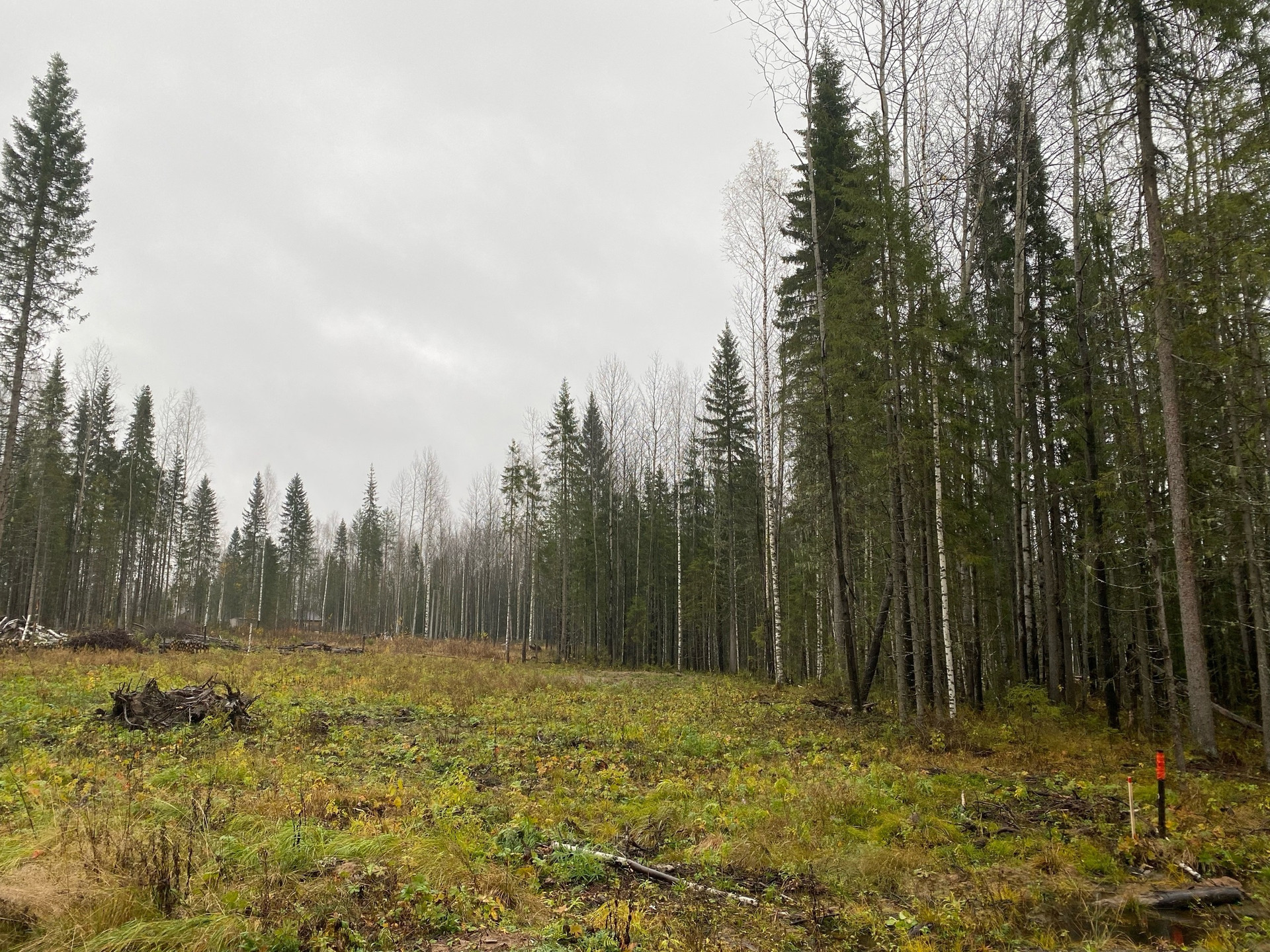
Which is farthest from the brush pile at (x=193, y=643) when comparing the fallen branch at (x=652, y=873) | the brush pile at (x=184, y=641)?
the fallen branch at (x=652, y=873)

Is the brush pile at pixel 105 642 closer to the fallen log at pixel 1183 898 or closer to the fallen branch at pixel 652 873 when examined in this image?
the fallen branch at pixel 652 873

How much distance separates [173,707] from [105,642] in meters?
14.5

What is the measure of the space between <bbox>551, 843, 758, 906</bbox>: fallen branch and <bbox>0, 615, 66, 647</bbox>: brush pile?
75.4 ft

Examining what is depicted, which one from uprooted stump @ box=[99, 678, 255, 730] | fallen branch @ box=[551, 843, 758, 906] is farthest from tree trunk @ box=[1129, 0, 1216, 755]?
uprooted stump @ box=[99, 678, 255, 730]

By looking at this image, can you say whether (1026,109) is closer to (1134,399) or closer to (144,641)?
(1134,399)

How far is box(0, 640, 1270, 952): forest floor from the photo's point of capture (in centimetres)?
417

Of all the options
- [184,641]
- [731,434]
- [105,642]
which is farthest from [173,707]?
[731,434]

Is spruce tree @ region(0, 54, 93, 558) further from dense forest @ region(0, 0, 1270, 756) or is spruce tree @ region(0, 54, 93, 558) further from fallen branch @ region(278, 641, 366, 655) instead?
fallen branch @ region(278, 641, 366, 655)

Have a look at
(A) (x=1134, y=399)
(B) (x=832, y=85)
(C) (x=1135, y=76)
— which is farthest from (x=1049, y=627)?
(B) (x=832, y=85)

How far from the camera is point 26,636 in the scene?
67.9 feet

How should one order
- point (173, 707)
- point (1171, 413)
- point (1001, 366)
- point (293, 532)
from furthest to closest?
point (293, 532), point (1001, 366), point (173, 707), point (1171, 413)

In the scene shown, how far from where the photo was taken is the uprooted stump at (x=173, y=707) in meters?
10.4

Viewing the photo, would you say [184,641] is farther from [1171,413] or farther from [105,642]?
[1171,413]

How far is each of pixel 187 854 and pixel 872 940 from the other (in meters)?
5.19
